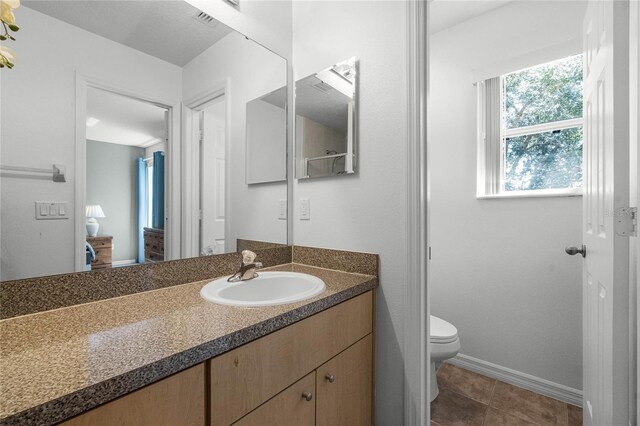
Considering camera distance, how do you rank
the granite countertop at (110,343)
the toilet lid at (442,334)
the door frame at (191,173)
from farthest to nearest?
1. the toilet lid at (442,334)
2. the door frame at (191,173)
3. the granite countertop at (110,343)

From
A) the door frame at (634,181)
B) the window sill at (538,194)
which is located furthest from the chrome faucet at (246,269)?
the window sill at (538,194)

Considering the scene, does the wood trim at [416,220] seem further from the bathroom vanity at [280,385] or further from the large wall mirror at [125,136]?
the large wall mirror at [125,136]

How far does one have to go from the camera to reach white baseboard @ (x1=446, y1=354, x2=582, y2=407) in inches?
70.2

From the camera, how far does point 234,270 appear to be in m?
1.37

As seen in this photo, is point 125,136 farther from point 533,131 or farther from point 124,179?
point 533,131

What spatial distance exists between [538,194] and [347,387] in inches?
66.9

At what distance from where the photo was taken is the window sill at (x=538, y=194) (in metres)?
1.78

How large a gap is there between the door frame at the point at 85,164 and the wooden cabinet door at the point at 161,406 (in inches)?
23.3

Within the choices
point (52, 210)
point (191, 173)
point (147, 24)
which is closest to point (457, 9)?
point (147, 24)

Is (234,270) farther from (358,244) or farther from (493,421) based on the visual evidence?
(493,421)

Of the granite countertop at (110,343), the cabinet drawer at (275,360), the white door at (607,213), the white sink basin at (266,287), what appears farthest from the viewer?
the white sink basin at (266,287)

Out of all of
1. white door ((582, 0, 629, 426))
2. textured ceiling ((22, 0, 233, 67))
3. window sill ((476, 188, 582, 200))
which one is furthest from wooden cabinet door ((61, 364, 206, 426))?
window sill ((476, 188, 582, 200))

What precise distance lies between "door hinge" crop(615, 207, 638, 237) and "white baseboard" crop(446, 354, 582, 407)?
1418 millimetres

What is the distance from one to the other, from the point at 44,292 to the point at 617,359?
1796 mm
